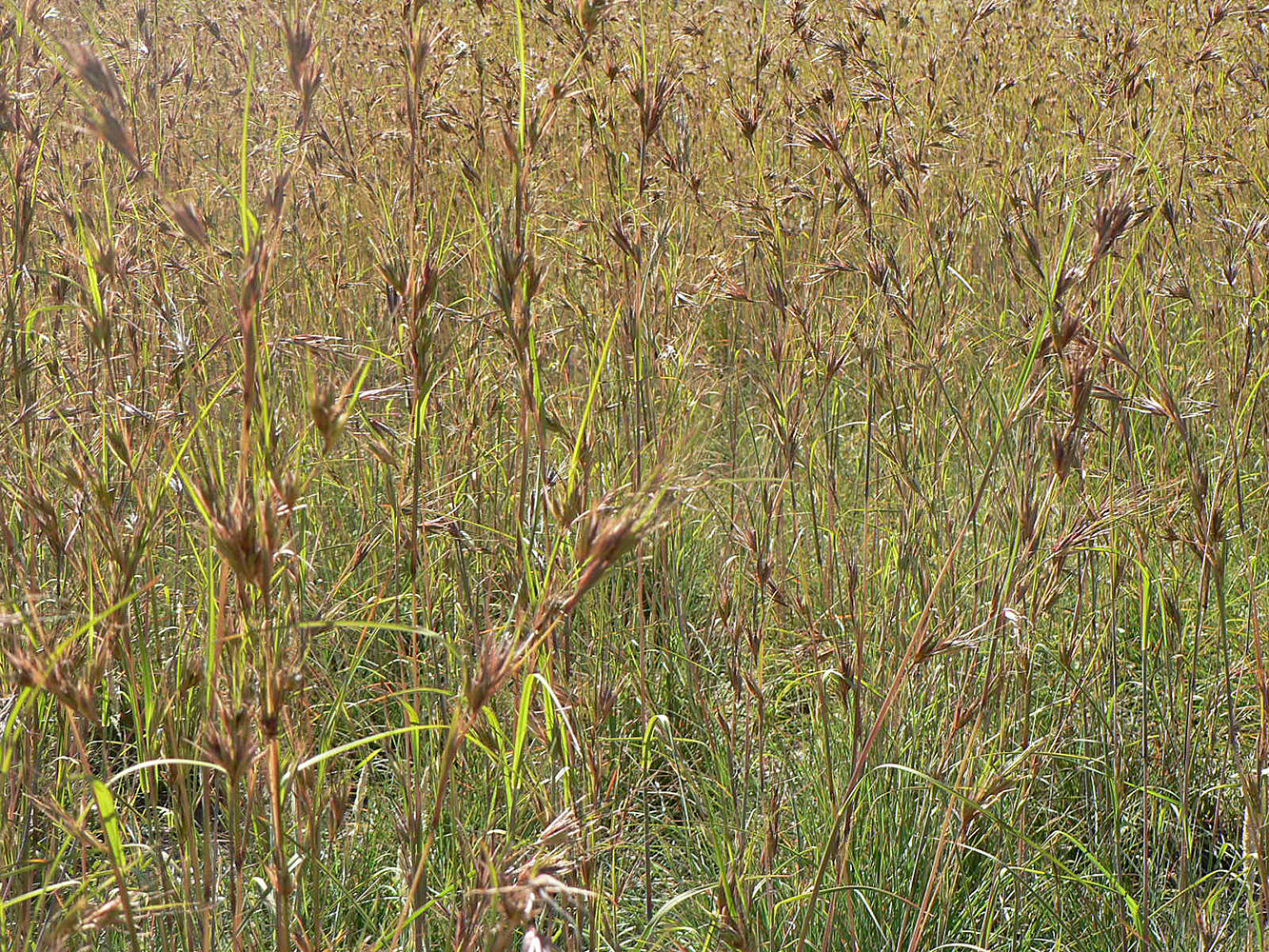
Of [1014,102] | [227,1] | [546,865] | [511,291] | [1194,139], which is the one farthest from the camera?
[227,1]

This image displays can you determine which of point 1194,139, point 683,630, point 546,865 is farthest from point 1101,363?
point 1194,139

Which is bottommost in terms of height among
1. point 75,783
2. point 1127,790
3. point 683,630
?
point 1127,790

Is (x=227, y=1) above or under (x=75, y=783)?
above

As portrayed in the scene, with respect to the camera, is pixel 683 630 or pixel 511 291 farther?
pixel 683 630

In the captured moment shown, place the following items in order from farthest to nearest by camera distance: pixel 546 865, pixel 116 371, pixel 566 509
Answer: pixel 116 371, pixel 566 509, pixel 546 865

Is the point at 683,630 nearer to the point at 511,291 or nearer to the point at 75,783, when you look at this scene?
the point at 511,291

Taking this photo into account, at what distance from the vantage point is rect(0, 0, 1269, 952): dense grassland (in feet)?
3.07

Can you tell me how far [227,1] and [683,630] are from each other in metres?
5.74

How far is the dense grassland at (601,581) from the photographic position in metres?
0.93

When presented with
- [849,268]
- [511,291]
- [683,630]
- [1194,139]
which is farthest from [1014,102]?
[511,291]

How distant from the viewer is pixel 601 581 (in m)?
1.46

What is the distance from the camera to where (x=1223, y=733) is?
1931 millimetres

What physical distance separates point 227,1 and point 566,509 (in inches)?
243

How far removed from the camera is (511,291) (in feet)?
3.77
